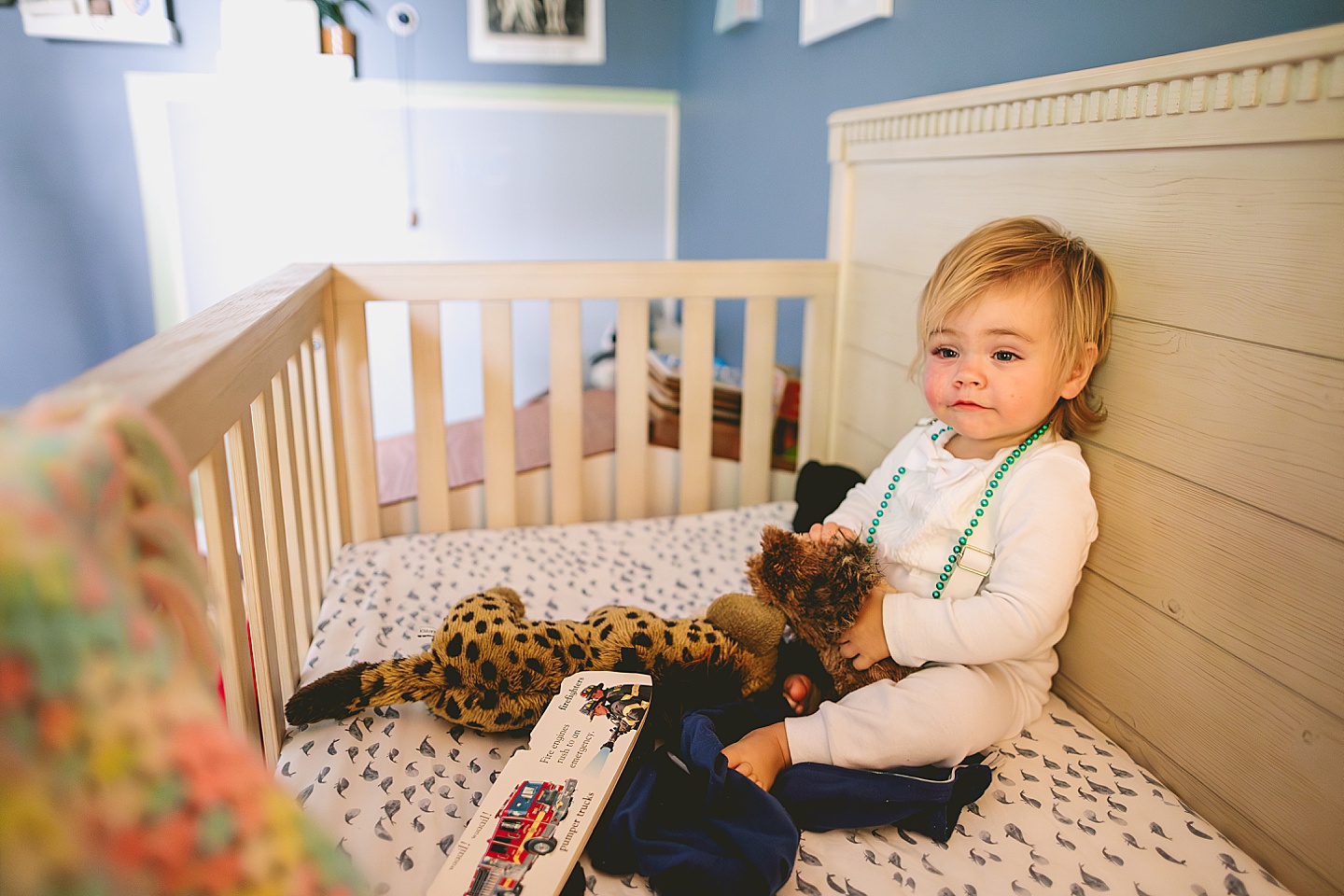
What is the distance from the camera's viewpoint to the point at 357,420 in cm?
139

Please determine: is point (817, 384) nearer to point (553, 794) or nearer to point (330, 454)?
point (330, 454)

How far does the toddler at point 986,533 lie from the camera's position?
2.71 ft

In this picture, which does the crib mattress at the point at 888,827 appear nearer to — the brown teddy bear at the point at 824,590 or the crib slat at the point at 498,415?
the brown teddy bear at the point at 824,590

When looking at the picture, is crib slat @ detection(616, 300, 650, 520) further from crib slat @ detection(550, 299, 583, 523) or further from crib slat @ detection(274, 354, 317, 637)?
crib slat @ detection(274, 354, 317, 637)

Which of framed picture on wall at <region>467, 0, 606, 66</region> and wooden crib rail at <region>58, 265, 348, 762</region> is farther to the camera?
framed picture on wall at <region>467, 0, 606, 66</region>

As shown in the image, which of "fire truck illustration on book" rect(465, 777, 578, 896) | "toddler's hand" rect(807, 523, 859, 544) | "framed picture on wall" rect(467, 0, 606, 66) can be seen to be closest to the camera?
"fire truck illustration on book" rect(465, 777, 578, 896)

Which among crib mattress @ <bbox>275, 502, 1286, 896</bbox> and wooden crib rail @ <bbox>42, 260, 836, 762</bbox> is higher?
wooden crib rail @ <bbox>42, 260, 836, 762</bbox>

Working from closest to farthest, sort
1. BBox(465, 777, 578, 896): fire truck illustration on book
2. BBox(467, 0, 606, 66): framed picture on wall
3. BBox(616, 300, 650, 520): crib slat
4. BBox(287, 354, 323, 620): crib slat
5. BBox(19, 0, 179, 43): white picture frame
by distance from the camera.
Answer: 1. BBox(465, 777, 578, 896): fire truck illustration on book
2. BBox(287, 354, 323, 620): crib slat
3. BBox(616, 300, 650, 520): crib slat
4. BBox(19, 0, 179, 43): white picture frame
5. BBox(467, 0, 606, 66): framed picture on wall

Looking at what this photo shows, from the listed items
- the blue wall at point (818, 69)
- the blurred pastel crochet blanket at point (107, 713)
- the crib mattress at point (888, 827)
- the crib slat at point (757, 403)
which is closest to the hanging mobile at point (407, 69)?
the blue wall at point (818, 69)

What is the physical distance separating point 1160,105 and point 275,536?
958 millimetres

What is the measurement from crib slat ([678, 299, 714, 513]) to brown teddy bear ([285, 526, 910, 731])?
1.86ft

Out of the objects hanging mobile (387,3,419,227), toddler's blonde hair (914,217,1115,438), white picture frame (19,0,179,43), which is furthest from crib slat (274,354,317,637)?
white picture frame (19,0,179,43)

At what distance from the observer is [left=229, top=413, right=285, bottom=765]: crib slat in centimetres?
75

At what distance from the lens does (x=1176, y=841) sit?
2.45ft
